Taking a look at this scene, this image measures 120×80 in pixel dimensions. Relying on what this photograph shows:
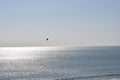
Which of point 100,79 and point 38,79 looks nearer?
point 100,79

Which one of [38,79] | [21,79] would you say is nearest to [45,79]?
[38,79]

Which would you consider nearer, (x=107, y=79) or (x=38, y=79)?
(x=107, y=79)

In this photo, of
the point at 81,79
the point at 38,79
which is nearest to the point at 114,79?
the point at 81,79

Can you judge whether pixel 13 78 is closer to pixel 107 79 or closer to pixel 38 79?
pixel 38 79

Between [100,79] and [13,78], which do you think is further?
[13,78]

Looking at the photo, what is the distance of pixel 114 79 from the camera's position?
6284cm

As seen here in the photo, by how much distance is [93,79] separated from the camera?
6512 cm

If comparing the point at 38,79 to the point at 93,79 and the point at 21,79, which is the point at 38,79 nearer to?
the point at 21,79

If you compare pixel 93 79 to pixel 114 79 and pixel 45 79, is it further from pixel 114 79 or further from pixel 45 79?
pixel 45 79

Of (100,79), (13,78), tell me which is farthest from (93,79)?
(13,78)

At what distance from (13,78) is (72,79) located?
53.4 feet

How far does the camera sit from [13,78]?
71.4m

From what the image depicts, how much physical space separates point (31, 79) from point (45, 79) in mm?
3590

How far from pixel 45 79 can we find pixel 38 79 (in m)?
1.83
